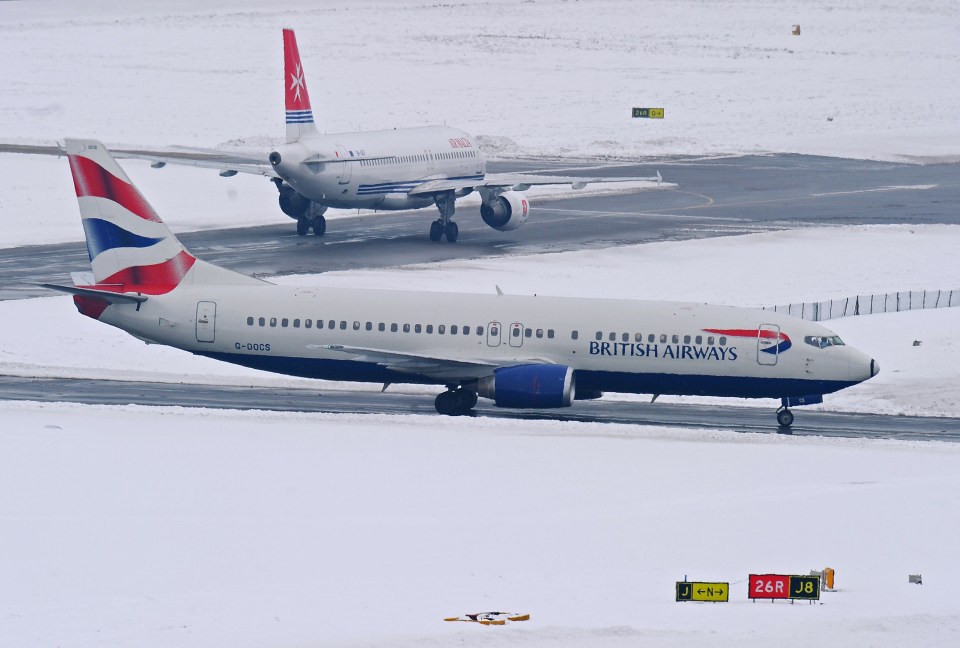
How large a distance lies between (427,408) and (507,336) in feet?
12.7

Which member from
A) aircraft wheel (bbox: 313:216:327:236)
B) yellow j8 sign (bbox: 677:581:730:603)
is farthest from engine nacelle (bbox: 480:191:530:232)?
yellow j8 sign (bbox: 677:581:730:603)

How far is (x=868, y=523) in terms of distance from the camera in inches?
1432

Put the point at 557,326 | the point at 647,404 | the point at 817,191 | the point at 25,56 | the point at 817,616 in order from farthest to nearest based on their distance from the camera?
1. the point at 25,56
2. the point at 817,191
3. the point at 647,404
4. the point at 557,326
5. the point at 817,616

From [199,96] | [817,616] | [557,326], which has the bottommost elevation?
[817,616]

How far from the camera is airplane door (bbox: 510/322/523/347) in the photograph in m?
48.1

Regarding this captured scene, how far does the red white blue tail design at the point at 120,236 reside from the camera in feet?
164

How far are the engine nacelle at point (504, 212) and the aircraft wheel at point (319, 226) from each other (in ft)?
28.3

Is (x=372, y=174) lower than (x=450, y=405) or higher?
higher

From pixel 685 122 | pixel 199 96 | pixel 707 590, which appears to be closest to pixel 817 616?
pixel 707 590

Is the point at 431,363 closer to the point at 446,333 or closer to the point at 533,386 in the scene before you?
the point at 446,333

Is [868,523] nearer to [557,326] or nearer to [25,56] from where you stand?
[557,326]

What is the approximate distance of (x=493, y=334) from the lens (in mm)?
48312

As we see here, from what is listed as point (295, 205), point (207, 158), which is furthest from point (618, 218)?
point (207, 158)

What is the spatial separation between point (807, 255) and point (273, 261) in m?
27.5
